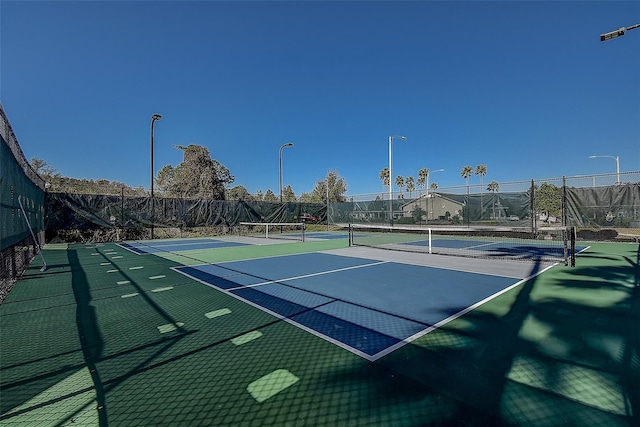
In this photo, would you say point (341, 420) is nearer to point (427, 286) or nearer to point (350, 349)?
point (350, 349)

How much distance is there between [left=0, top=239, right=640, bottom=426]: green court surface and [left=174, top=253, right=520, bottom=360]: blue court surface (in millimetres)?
207

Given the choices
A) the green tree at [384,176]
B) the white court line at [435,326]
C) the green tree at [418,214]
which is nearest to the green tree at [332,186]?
the green tree at [384,176]

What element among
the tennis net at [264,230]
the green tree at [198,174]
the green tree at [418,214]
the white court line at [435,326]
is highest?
the green tree at [198,174]

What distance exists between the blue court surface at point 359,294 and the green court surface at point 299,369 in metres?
0.21

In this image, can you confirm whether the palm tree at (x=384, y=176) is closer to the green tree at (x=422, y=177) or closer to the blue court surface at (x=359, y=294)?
the green tree at (x=422, y=177)

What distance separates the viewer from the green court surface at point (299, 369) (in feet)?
6.11

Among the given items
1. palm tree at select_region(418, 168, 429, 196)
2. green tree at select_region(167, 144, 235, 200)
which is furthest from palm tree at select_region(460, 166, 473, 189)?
green tree at select_region(167, 144, 235, 200)

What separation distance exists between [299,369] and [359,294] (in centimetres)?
226

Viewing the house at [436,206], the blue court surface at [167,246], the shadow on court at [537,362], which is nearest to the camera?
the shadow on court at [537,362]

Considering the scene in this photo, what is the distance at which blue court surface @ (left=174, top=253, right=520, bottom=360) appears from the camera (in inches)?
123

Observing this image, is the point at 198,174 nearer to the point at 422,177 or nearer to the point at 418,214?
the point at 418,214

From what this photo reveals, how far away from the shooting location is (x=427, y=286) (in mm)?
4930

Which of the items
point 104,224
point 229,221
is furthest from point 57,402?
point 229,221

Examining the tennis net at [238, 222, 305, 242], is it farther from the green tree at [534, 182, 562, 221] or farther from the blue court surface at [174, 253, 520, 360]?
the green tree at [534, 182, 562, 221]
